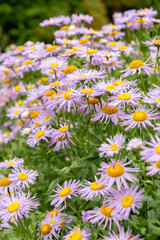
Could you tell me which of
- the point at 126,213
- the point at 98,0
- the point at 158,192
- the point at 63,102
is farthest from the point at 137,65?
the point at 98,0

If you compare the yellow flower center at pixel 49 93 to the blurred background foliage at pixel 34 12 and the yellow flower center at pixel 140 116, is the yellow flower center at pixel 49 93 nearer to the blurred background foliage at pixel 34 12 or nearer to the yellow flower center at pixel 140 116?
the yellow flower center at pixel 140 116

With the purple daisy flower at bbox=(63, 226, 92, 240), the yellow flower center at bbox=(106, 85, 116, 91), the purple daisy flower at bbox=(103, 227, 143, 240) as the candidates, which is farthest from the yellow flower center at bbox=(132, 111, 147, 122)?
the purple daisy flower at bbox=(63, 226, 92, 240)

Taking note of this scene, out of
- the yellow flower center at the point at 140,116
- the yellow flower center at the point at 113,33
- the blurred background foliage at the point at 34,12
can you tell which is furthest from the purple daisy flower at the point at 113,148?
the blurred background foliage at the point at 34,12

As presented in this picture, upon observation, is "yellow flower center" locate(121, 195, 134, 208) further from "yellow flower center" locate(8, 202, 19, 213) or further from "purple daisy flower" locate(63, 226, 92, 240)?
"yellow flower center" locate(8, 202, 19, 213)

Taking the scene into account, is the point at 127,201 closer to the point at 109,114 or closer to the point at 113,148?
the point at 113,148

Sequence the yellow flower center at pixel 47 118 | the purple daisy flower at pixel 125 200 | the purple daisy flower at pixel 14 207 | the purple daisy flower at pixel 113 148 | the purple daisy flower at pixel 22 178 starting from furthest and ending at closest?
the yellow flower center at pixel 47 118, the purple daisy flower at pixel 22 178, the purple daisy flower at pixel 14 207, the purple daisy flower at pixel 113 148, the purple daisy flower at pixel 125 200

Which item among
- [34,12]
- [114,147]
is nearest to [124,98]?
[114,147]
